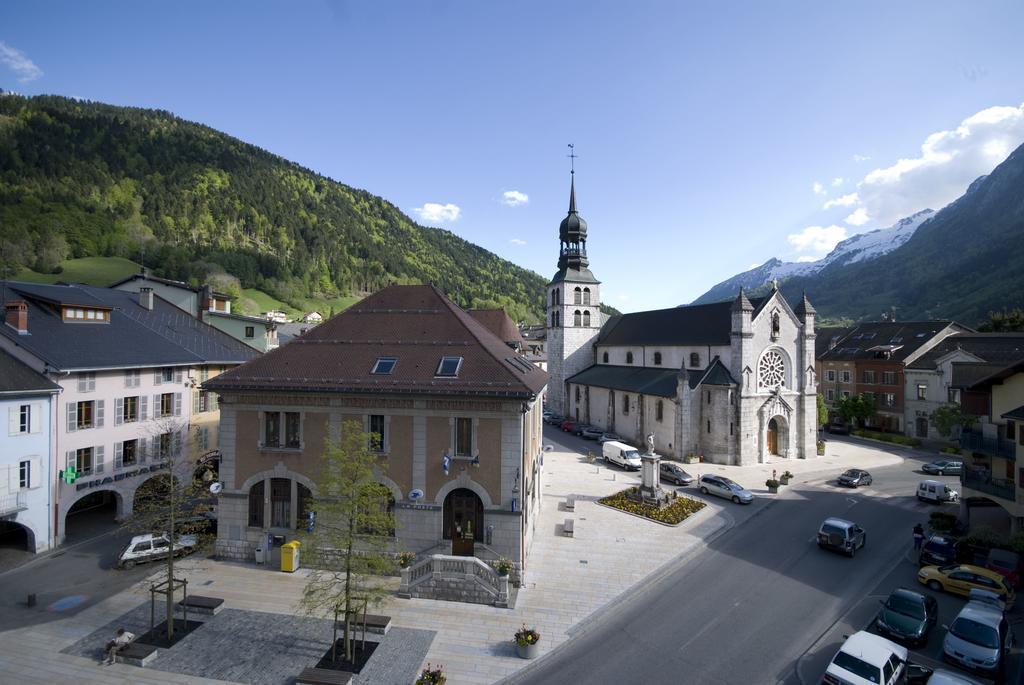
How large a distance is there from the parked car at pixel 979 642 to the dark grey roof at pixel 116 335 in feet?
133

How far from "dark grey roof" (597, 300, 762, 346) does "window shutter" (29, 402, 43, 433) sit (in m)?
51.5

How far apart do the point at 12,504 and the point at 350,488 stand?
19.9 m

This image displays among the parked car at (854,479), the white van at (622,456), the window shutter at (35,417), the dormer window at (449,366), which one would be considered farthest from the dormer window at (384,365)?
the parked car at (854,479)

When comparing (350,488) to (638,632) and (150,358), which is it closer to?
(638,632)

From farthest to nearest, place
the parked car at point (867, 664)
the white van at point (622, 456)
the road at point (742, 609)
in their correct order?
the white van at point (622, 456)
the road at point (742, 609)
the parked car at point (867, 664)

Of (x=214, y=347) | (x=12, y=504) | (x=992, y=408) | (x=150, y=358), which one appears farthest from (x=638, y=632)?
(x=214, y=347)

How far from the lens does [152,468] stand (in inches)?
1231

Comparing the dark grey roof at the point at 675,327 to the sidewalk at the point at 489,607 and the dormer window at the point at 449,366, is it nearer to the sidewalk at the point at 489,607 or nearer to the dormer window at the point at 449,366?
the sidewalk at the point at 489,607

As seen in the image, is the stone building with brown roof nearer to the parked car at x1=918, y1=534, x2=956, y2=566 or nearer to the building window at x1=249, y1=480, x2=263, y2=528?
the building window at x1=249, y1=480, x2=263, y2=528

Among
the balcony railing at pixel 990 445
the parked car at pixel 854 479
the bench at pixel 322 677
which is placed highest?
the balcony railing at pixel 990 445

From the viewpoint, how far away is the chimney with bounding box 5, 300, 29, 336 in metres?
26.7

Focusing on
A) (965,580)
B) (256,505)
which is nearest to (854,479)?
(965,580)

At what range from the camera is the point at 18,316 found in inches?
1059

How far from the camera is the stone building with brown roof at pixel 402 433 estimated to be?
867 inches
